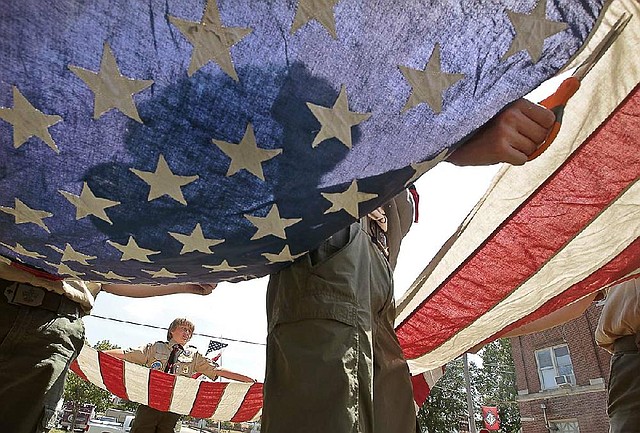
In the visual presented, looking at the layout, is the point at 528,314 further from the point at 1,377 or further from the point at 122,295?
the point at 1,377

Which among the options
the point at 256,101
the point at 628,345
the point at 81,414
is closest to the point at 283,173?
the point at 256,101

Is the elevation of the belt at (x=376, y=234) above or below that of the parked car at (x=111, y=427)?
below

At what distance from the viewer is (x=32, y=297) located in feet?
4.83

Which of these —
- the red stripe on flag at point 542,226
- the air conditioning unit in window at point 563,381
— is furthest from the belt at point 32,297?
the air conditioning unit in window at point 563,381

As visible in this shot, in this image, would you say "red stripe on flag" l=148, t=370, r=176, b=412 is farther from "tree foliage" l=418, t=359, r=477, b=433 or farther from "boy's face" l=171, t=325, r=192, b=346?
"tree foliage" l=418, t=359, r=477, b=433

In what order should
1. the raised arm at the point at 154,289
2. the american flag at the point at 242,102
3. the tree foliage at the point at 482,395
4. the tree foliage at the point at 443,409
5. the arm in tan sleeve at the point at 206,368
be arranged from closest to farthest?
the american flag at the point at 242,102, the raised arm at the point at 154,289, the arm in tan sleeve at the point at 206,368, the tree foliage at the point at 443,409, the tree foliage at the point at 482,395

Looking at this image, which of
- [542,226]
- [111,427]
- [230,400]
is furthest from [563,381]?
[542,226]

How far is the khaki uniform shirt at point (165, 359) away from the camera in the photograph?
3.73m

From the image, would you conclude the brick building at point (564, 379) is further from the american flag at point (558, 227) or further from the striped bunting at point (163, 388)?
the american flag at point (558, 227)

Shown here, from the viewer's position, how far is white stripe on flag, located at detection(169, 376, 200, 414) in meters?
3.33

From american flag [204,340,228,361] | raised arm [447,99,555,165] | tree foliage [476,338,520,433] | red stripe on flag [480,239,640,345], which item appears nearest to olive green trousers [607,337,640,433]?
red stripe on flag [480,239,640,345]

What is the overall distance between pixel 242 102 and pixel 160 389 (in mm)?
3317

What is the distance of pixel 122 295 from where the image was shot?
70.6 inches

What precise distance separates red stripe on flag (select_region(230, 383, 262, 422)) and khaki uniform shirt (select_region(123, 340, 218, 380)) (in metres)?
0.35
